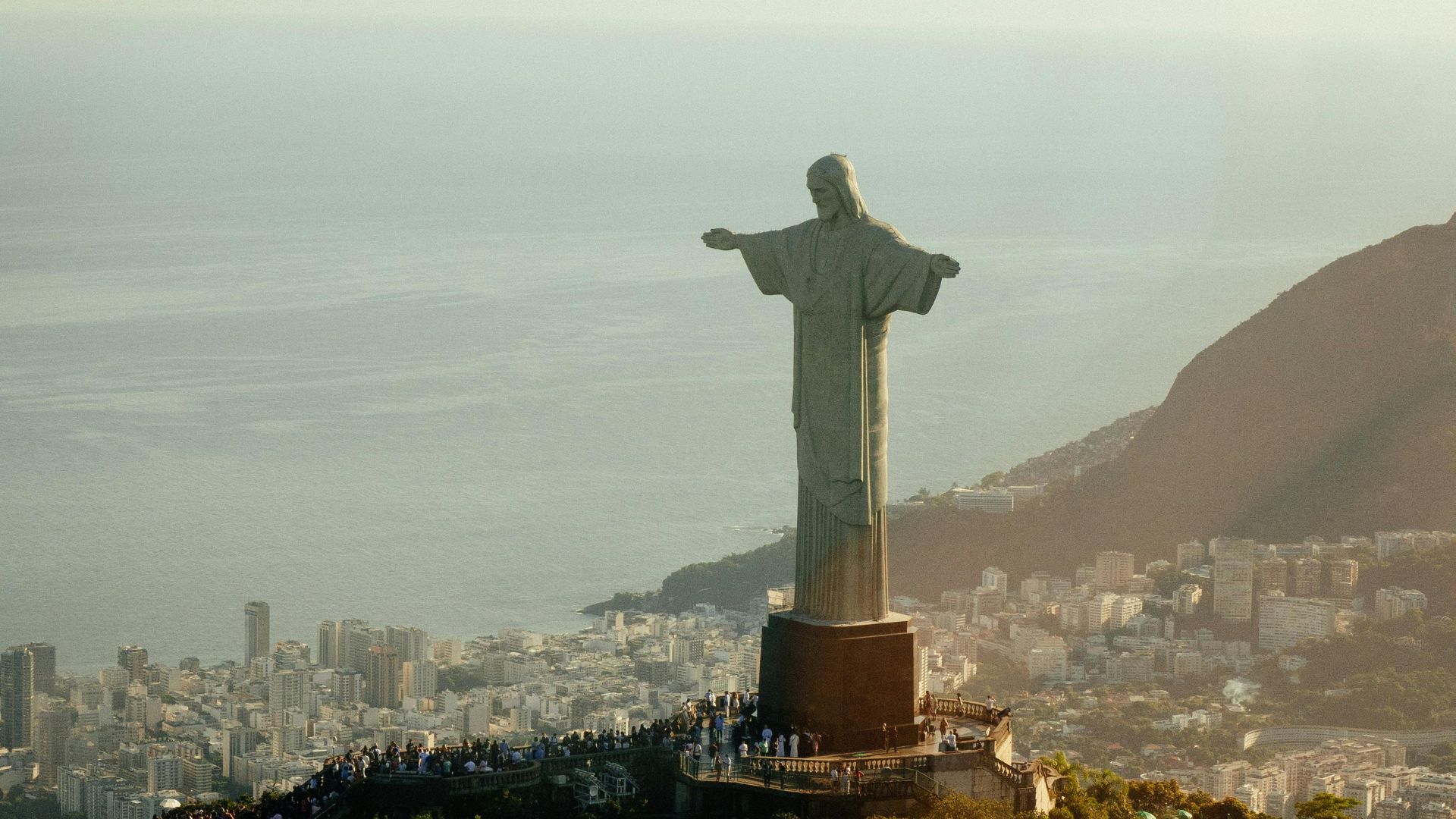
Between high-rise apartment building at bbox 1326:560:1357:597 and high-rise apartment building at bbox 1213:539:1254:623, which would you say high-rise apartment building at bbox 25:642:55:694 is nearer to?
high-rise apartment building at bbox 1213:539:1254:623

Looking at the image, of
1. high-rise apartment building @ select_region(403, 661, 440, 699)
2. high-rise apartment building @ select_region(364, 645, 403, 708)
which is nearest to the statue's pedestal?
high-rise apartment building @ select_region(364, 645, 403, 708)

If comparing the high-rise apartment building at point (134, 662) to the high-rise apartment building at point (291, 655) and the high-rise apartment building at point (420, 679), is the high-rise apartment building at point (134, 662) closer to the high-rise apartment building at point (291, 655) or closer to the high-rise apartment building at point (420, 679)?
the high-rise apartment building at point (291, 655)

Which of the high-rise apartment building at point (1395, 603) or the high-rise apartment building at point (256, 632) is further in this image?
the high-rise apartment building at point (256, 632)

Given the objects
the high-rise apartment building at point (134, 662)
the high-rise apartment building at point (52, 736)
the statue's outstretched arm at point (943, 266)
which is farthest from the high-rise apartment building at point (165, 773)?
the statue's outstretched arm at point (943, 266)

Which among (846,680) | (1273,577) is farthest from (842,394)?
(1273,577)

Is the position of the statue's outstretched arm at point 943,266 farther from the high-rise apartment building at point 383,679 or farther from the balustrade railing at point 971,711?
the high-rise apartment building at point 383,679

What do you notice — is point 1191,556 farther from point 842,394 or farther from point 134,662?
point 842,394

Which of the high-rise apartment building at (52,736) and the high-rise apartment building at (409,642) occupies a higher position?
the high-rise apartment building at (409,642)

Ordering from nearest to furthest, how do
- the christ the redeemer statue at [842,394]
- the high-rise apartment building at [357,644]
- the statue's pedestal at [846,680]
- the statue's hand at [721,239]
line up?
the statue's pedestal at [846,680], the christ the redeemer statue at [842,394], the statue's hand at [721,239], the high-rise apartment building at [357,644]

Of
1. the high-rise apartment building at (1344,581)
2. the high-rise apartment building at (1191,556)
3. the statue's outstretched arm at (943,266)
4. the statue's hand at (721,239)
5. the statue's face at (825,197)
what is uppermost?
the statue's face at (825,197)

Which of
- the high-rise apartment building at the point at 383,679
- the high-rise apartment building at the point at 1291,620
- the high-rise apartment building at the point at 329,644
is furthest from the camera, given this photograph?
the high-rise apartment building at the point at 1291,620
